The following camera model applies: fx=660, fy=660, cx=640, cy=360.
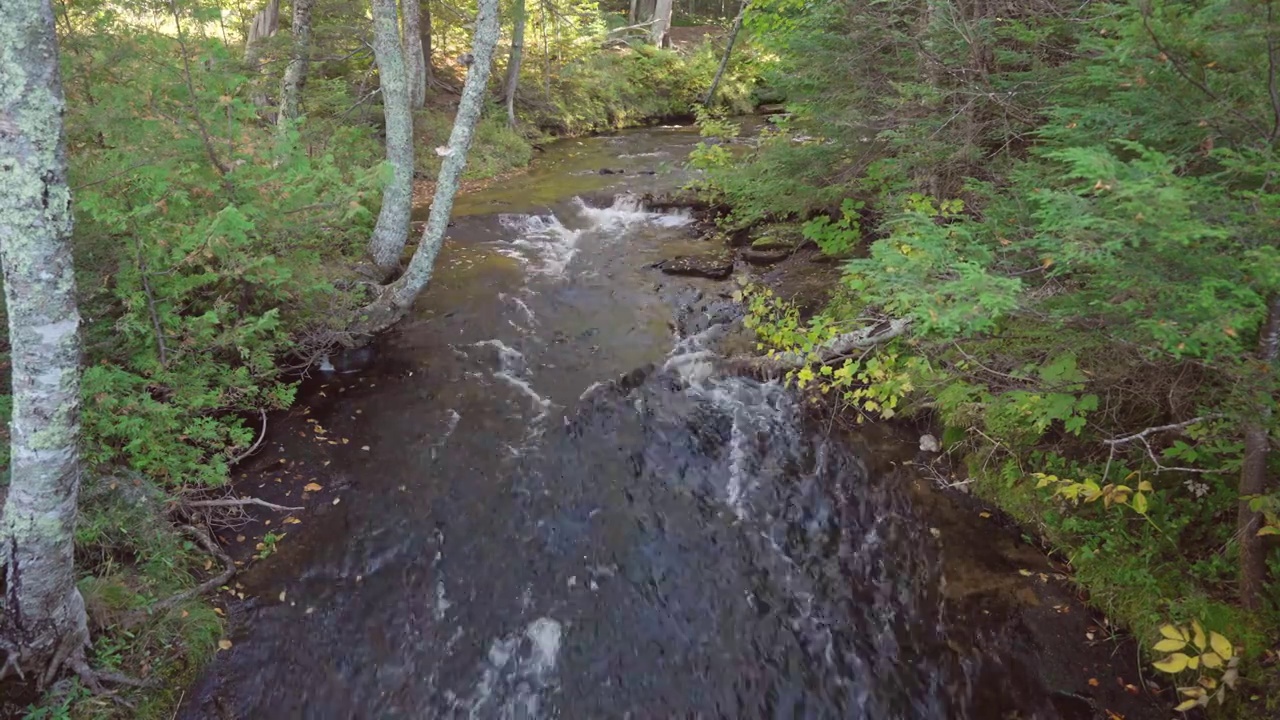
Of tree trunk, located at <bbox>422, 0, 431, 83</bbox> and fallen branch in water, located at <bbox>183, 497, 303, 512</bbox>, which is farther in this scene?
tree trunk, located at <bbox>422, 0, 431, 83</bbox>

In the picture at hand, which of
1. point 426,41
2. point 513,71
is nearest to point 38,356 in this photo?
point 426,41

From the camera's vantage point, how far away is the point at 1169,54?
3195mm

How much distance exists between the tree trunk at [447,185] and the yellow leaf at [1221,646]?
808cm

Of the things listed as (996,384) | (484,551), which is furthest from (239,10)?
(996,384)

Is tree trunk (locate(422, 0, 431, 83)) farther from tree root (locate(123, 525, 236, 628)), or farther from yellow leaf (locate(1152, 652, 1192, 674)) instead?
yellow leaf (locate(1152, 652, 1192, 674))

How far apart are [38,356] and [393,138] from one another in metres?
6.29

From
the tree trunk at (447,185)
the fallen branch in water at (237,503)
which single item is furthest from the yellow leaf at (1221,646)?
the tree trunk at (447,185)

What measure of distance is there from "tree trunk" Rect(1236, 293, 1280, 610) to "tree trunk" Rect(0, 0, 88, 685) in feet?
19.4

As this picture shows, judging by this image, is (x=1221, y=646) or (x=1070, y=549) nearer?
(x=1221, y=646)

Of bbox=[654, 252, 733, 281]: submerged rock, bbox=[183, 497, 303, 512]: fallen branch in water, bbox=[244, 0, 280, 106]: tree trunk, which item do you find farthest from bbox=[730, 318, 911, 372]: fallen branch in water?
bbox=[244, 0, 280, 106]: tree trunk

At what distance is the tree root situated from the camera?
Answer: 4488mm

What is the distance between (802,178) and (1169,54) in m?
5.96

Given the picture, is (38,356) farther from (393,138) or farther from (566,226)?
(566,226)

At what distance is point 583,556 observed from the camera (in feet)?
19.2
